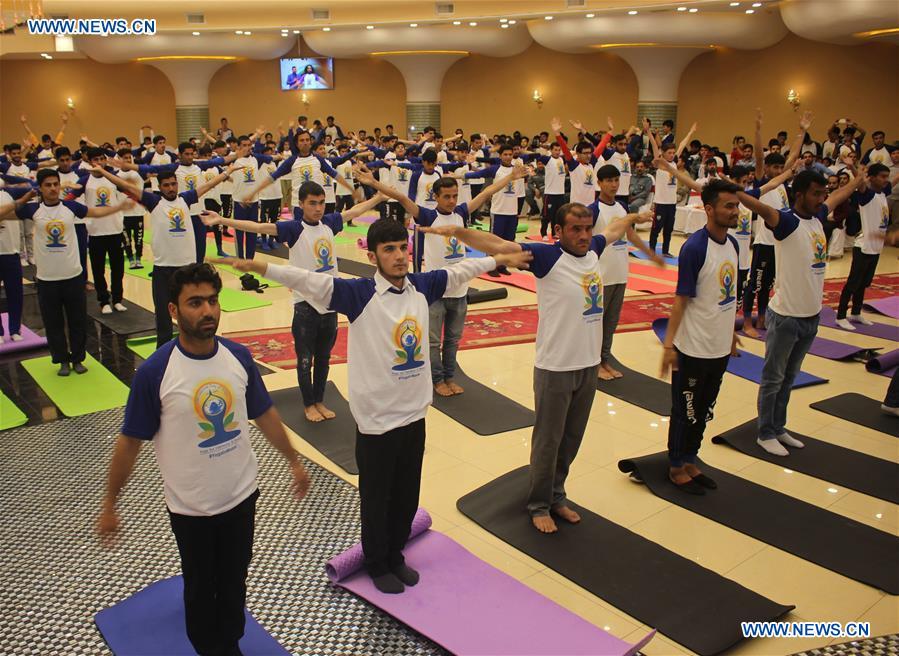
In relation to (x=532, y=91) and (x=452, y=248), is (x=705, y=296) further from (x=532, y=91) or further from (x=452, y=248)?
(x=532, y=91)

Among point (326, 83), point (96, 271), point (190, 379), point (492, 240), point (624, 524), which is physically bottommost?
point (624, 524)

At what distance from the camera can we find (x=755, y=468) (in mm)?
5703

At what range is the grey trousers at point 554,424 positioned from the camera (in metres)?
4.59

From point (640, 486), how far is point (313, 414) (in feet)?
8.65

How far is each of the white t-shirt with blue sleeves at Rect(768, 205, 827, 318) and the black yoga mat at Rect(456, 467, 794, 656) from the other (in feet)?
6.97

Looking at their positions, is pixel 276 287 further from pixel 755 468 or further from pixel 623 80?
pixel 623 80

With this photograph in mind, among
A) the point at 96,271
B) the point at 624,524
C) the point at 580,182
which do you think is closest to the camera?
the point at 624,524

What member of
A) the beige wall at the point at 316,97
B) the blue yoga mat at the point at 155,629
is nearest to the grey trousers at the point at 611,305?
the blue yoga mat at the point at 155,629

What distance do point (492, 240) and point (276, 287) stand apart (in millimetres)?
7097

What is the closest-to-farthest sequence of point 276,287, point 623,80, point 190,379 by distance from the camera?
point 190,379, point 276,287, point 623,80

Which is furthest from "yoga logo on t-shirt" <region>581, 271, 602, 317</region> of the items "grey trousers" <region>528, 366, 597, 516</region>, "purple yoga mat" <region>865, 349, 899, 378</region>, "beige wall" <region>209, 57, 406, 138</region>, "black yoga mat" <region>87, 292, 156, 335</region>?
"beige wall" <region>209, 57, 406, 138</region>

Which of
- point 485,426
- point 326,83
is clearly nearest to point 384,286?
point 485,426

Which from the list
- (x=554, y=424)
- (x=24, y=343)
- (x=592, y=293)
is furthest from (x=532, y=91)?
(x=554, y=424)

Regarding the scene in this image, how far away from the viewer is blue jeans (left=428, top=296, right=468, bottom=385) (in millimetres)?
6836
